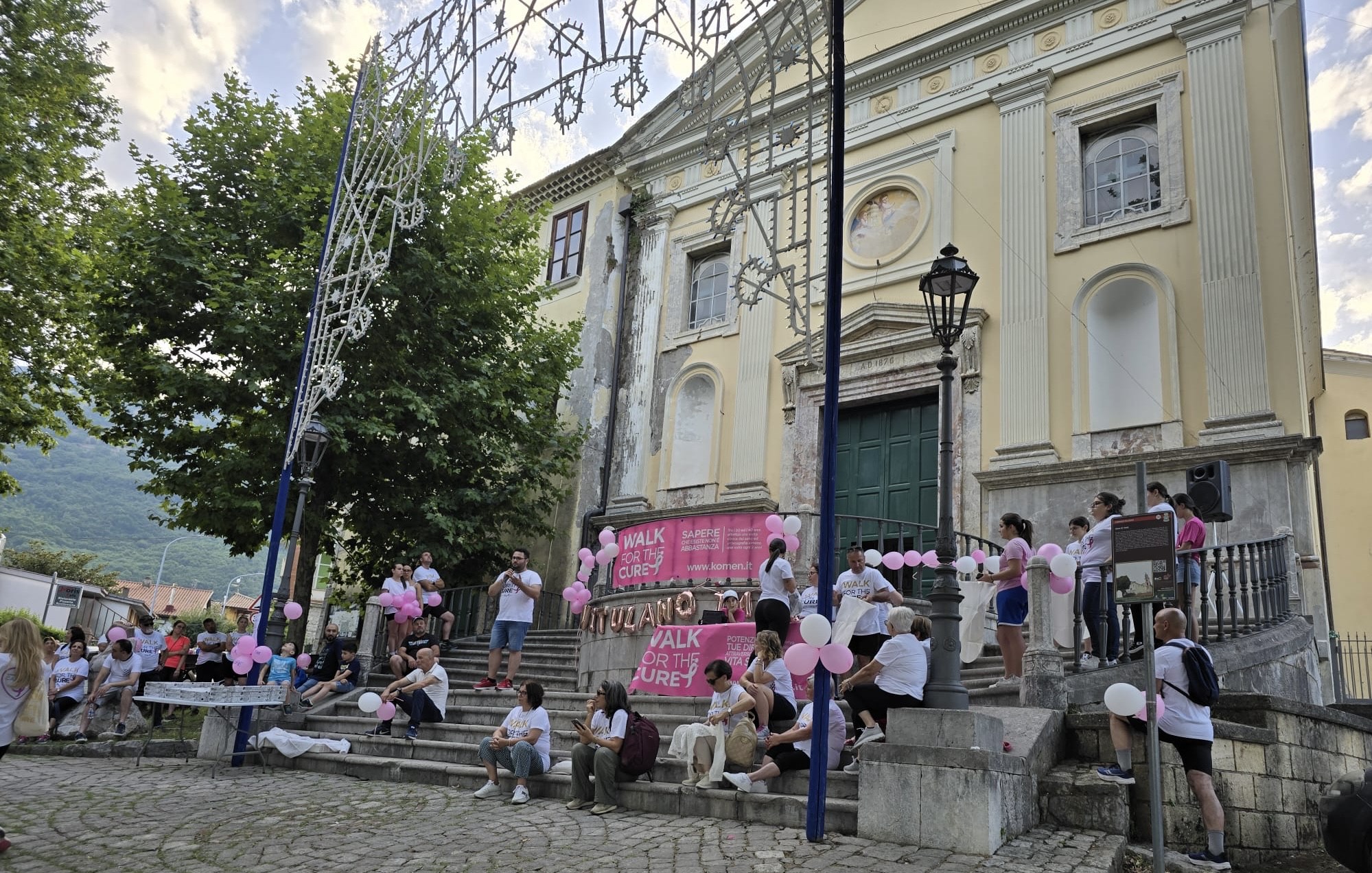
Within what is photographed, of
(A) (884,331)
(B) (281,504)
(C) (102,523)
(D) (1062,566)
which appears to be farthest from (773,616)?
(C) (102,523)

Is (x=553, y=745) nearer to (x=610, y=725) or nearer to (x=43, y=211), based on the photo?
(x=610, y=725)

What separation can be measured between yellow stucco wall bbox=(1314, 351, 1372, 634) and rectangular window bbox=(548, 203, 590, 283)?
18.1 metres

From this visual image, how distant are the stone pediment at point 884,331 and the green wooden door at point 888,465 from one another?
0.94m

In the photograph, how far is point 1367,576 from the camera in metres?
22.6

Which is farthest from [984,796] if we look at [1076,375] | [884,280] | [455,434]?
Result: [455,434]

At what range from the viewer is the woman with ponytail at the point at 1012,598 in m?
8.51

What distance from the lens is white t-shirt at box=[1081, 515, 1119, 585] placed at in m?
8.58

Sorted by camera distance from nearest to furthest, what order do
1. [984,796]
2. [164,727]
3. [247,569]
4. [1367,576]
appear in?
1. [984,796]
2. [164,727]
3. [1367,576]
4. [247,569]

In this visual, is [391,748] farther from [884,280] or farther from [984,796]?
[884,280]

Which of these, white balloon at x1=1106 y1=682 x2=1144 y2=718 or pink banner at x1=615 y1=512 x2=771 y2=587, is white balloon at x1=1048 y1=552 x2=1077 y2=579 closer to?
white balloon at x1=1106 y1=682 x2=1144 y2=718

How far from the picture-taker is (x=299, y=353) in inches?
614

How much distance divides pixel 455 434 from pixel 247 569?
10786 centimetres

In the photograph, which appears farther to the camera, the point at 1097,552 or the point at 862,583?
the point at 862,583

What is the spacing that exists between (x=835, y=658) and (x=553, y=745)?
448 cm
